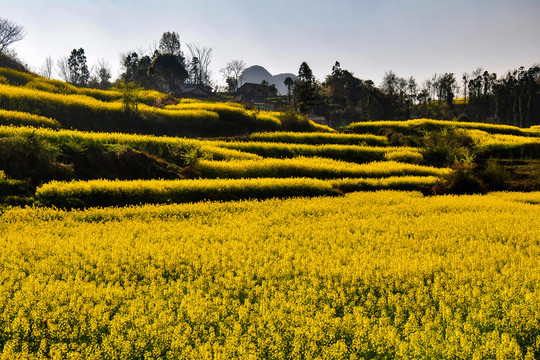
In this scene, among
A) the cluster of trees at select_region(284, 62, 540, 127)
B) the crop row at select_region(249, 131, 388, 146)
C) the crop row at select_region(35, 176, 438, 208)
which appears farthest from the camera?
the cluster of trees at select_region(284, 62, 540, 127)

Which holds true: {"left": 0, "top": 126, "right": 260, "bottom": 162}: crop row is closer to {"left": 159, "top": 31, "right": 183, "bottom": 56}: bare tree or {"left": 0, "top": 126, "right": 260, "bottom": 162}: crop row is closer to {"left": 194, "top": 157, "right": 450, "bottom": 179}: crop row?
{"left": 194, "top": 157, "right": 450, "bottom": 179}: crop row

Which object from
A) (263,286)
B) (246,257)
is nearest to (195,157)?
(246,257)

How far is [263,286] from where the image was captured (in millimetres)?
6992

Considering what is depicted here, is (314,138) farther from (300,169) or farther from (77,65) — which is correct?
(77,65)

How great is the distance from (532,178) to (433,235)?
17367mm

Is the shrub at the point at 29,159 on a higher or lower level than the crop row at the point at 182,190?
higher

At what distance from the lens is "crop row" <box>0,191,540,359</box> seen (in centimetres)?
505

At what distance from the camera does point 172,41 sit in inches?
4043

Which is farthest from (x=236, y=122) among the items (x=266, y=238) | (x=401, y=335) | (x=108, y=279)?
(x=401, y=335)

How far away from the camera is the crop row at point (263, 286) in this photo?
16.6 ft

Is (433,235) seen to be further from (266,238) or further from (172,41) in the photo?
(172,41)

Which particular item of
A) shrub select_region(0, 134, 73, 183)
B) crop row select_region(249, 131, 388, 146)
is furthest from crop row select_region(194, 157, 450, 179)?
crop row select_region(249, 131, 388, 146)

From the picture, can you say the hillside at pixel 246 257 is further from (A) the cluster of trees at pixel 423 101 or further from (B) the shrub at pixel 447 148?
(A) the cluster of trees at pixel 423 101

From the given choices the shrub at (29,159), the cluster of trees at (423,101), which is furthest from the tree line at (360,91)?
the shrub at (29,159)
